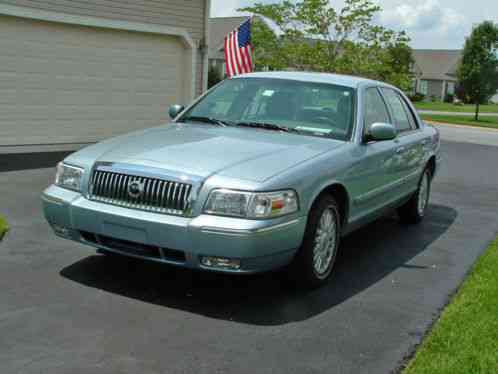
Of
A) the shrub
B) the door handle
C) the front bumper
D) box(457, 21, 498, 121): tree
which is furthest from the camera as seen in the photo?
the shrub

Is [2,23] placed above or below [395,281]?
above

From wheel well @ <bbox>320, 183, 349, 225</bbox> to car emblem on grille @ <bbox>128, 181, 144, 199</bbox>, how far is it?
153 centimetres

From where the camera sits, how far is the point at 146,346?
166 inches

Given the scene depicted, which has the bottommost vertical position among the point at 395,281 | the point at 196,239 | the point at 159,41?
the point at 395,281

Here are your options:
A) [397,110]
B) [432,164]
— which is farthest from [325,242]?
[432,164]

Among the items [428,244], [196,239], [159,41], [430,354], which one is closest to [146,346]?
[196,239]

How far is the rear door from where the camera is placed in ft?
23.5

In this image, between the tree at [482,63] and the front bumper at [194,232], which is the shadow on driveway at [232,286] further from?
the tree at [482,63]

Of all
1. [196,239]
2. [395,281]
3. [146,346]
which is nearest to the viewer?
[146,346]

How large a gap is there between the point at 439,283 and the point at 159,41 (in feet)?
32.6

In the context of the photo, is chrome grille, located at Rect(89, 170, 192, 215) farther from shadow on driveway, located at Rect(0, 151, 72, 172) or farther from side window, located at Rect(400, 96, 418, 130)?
shadow on driveway, located at Rect(0, 151, 72, 172)

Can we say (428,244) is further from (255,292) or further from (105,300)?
Answer: (105,300)

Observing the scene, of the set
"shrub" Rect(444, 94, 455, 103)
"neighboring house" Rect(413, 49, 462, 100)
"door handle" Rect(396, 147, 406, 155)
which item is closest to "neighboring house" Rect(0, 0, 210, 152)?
"door handle" Rect(396, 147, 406, 155)

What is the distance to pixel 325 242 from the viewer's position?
219 inches
